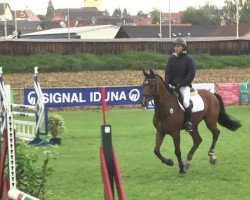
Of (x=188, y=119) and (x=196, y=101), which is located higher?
(x=196, y=101)

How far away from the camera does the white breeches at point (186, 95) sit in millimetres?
10781

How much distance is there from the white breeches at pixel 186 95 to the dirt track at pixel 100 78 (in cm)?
2076

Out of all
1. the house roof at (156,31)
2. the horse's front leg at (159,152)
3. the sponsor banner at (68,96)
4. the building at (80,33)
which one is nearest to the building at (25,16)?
the building at (80,33)

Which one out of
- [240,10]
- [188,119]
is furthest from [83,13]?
[188,119]

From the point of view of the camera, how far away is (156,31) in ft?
234

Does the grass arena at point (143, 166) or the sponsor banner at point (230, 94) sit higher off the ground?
the grass arena at point (143, 166)

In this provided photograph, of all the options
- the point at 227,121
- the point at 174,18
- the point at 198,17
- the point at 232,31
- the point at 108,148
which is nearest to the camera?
the point at 108,148

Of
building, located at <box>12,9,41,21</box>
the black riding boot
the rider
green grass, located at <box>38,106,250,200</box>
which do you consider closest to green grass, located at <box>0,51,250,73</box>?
green grass, located at <box>38,106,250,200</box>

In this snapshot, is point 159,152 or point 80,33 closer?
point 159,152

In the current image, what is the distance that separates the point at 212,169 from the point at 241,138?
17.5 ft

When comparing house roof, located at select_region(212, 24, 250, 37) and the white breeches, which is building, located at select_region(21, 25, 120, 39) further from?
the white breeches

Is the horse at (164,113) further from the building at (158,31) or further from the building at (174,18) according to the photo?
the building at (174,18)

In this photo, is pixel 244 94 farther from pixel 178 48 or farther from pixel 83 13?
pixel 83 13

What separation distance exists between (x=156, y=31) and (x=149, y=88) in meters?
61.7
